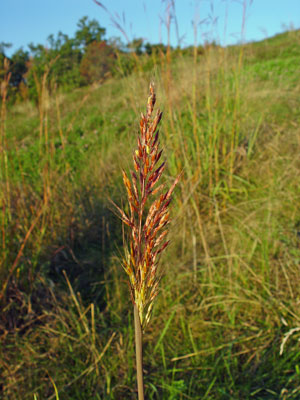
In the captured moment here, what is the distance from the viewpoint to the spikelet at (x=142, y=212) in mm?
500

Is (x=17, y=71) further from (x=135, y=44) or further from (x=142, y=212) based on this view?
(x=142, y=212)

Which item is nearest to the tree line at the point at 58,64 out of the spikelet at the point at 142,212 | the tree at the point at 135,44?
the tree at the point at 135,44

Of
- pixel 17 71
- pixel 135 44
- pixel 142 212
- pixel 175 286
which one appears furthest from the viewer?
pixel 17 71

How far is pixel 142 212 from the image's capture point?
1.61 feet

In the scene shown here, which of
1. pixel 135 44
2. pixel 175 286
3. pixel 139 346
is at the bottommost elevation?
pixel 175 286

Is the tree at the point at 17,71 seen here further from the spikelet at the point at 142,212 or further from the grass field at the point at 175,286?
the spikelet at the point at 142,212

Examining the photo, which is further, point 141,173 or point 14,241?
point 14,241

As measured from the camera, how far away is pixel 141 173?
50 cm

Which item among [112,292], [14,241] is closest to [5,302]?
[14,241]

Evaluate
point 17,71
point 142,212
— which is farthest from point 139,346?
point 17,71

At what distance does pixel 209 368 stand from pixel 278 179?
1.72 metres

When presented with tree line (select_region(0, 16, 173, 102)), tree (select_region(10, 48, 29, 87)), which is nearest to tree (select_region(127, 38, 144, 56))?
tree line (select_region(0, 16, 173, 102))

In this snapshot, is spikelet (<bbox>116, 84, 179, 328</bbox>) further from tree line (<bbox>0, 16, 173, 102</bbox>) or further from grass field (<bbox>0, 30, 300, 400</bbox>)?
tree line (<bbox>0, 16, 173, 102</bbox>)

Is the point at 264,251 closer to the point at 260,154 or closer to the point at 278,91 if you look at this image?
the point at 260,154
